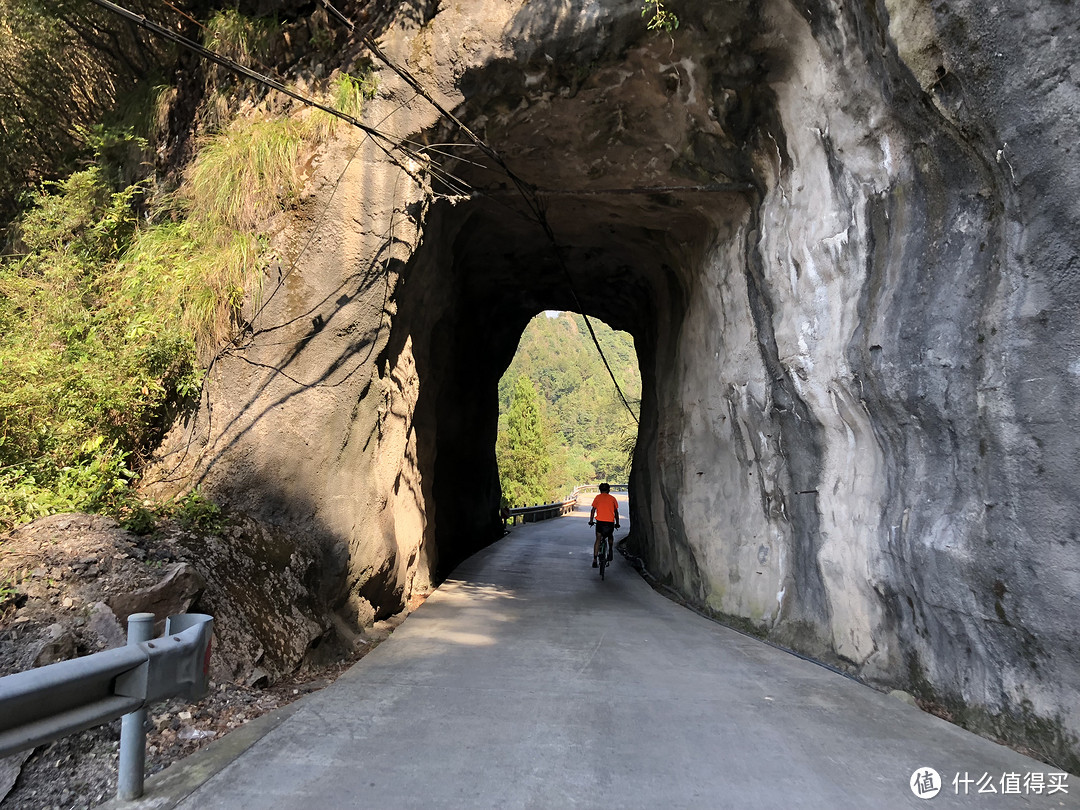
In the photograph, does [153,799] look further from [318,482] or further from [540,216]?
[540,216]

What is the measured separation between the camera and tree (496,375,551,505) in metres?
36.5

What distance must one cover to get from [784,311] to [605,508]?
6.16 metres

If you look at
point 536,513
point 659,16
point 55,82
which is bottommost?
point 536,513

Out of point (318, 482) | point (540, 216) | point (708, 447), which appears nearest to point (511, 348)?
point (540, 216)

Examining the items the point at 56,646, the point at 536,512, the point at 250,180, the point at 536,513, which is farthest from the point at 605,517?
the point at 536,513

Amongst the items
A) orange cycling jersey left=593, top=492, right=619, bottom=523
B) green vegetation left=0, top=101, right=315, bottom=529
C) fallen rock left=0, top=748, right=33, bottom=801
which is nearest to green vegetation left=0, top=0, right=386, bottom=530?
green vegetation left=0, top=101, right=315, bottom=529

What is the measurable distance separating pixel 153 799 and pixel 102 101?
10810 mm

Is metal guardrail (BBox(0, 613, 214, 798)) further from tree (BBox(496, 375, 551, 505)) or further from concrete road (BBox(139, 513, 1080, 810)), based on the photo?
tree (BBox(496, 375, 551, 505))

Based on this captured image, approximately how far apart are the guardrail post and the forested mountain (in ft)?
141

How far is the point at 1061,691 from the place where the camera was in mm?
3855

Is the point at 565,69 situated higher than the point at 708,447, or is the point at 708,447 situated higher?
the point at 565,69

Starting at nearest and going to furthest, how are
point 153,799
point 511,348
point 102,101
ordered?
1. point 153,799
2. point 102,101
3. point 511,348

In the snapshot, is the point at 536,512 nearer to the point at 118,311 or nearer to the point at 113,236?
the point at 113,236

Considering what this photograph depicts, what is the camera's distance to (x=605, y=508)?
1233 cm
